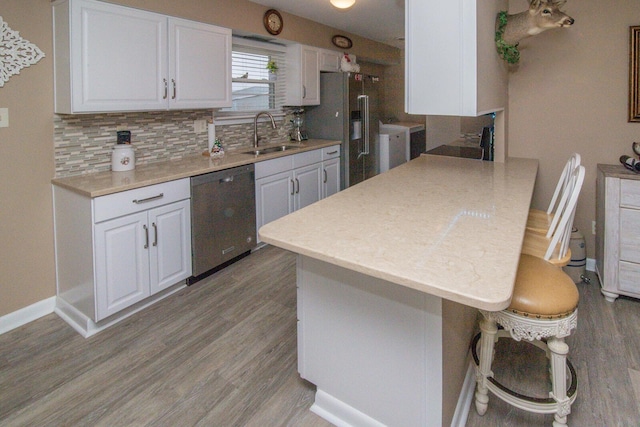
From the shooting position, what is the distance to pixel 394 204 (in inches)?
72.9

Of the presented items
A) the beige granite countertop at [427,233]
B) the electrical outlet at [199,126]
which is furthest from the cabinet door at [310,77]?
the beige granite countertop at [427,233]

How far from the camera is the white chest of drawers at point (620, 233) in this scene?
2.58 meters

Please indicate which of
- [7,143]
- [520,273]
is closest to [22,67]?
[7,143]

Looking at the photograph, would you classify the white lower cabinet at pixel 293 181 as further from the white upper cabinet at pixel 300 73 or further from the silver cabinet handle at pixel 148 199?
the silver cabinet handle at pixel 148 199

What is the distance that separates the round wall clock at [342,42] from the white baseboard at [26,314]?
4123 millimetres

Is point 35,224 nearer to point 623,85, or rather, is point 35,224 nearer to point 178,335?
point 178,335

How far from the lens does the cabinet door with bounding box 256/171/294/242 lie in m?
3.65

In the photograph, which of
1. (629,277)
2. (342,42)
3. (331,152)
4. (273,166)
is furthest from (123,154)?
(629,277)

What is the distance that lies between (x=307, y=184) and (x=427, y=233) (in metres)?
2.94

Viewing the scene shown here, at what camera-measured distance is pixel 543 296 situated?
1.46 metres

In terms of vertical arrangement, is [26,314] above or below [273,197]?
below

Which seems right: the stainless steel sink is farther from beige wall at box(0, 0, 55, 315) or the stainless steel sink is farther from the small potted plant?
beige wall at box(0, 0, 55, 315)

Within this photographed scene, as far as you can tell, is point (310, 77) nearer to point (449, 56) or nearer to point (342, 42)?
point (342, 42)

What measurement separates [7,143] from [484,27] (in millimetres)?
2808
